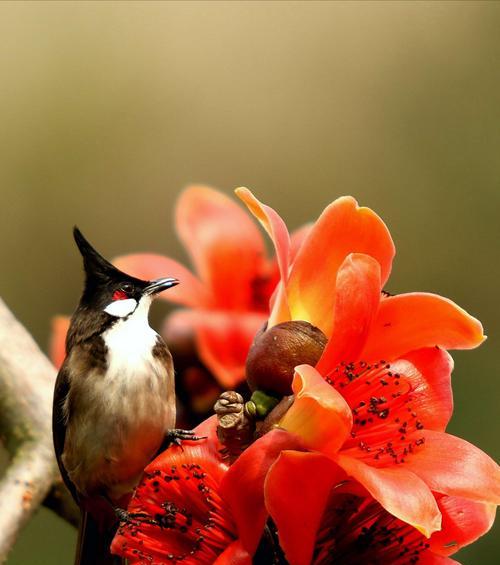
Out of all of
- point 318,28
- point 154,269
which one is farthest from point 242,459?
point 318,28

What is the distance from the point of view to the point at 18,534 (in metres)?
1.56

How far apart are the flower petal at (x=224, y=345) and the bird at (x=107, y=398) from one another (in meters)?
0.07

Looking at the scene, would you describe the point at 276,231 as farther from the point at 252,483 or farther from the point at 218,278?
the point at 218,278

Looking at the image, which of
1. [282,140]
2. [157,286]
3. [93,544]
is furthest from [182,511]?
[282,140]

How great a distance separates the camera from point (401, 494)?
1.07m

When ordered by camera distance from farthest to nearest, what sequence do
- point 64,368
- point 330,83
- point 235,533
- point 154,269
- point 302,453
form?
point 330,83 < point 154,269 < point 64,368 < point 235,533 < point 302,453

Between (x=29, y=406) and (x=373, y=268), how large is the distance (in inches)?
31.8

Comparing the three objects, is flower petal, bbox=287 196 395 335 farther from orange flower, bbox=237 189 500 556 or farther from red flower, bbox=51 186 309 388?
red flower, bbox=51 186 309 388

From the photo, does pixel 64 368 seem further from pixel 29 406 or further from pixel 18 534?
pixel 18 534

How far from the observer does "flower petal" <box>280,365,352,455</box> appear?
1067mm

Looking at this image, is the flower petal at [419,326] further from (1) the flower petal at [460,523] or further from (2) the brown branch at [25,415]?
(2) the brown branch at [25,415]

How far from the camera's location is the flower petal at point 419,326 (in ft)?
3.90

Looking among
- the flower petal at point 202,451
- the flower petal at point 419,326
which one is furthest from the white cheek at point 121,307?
the flower petal at point 419,326

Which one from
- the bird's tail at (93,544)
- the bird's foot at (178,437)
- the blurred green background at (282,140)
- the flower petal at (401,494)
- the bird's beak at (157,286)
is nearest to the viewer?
the flower petal at (401,494)
